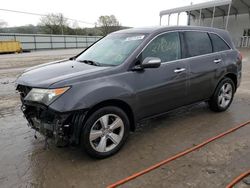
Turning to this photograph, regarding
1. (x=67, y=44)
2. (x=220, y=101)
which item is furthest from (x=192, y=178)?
(x=67, y=44)

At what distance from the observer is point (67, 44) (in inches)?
1668

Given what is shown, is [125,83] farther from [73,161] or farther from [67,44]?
[67,44]

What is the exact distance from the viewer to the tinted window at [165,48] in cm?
386

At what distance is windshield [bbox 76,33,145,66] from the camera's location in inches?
148

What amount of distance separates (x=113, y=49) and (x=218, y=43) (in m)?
2.34

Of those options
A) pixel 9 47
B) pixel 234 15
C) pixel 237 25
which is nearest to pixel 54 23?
pixel 9 47

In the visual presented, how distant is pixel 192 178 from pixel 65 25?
203 feet

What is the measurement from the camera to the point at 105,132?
3.35 meters

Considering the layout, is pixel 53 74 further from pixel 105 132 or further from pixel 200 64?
pixel 200 64

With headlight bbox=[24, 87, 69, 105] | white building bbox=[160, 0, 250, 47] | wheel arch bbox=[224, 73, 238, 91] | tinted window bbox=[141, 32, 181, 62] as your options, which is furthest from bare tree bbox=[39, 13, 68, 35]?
headlight bbox=[24, 87, 69, 105]

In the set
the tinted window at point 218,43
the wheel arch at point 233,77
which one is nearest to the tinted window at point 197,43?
the tinted window at point 218,43

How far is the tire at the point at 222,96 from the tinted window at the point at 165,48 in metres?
1.37

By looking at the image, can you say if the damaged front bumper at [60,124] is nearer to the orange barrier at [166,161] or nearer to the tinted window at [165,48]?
the orange barrier at [166,161]

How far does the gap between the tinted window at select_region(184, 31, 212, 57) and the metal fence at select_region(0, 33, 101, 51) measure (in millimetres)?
35816
